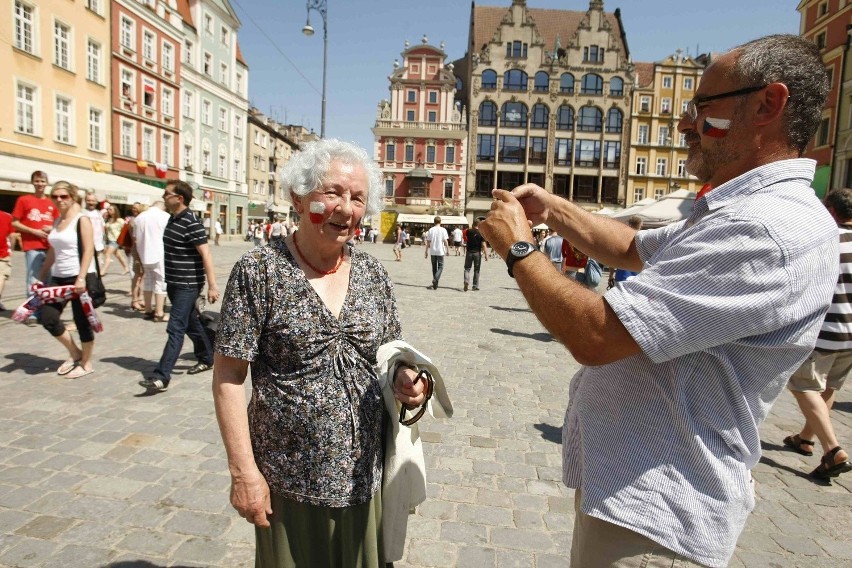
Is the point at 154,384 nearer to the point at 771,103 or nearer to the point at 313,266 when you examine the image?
the point at 313,266

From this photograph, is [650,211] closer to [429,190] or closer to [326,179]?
[326,179]

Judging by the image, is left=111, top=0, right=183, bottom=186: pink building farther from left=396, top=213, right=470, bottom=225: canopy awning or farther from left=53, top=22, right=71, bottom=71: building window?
left=396, top=213, right=470, bottom=225: canopy awning

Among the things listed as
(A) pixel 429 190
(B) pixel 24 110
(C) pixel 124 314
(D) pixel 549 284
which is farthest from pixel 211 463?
(A) pixel 429 190

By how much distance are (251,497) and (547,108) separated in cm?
5503

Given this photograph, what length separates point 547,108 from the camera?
52.3 meters

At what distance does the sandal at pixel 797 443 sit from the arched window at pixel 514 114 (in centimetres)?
5107

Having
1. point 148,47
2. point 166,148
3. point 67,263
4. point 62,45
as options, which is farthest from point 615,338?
point 166,148

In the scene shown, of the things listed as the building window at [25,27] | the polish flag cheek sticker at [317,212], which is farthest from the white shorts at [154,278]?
the building window at [25,27]

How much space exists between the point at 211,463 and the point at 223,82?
40.1m

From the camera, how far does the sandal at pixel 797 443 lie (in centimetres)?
434

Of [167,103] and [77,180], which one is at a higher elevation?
[167,103]

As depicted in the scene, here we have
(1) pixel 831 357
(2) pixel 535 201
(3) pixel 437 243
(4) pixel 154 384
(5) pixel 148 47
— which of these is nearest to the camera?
(2) pixel 535 201

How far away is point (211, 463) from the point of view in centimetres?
379

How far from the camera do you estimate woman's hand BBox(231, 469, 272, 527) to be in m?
1.87
